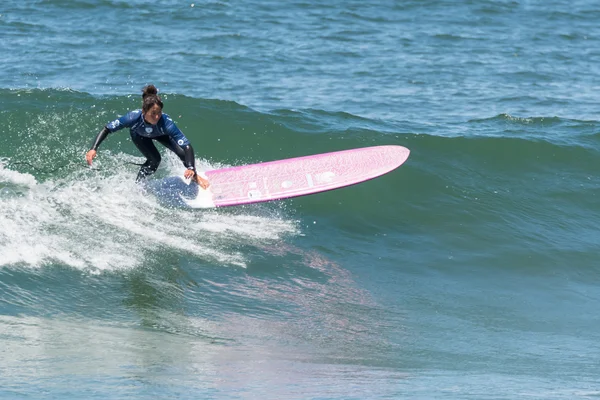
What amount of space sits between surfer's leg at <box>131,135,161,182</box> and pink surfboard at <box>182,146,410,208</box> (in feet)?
1.91

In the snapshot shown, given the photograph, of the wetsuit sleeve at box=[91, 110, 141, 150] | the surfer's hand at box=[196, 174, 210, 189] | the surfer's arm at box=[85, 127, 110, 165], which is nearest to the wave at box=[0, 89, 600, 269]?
the surfer's hand at box=[196, 174, 210, 189]

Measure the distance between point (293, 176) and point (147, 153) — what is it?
1950mm

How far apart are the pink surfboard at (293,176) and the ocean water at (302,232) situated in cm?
38

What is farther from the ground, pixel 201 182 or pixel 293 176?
pixel 201 182

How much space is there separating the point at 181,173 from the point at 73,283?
313cm

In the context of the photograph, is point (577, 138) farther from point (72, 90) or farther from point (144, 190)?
point (72, 90)

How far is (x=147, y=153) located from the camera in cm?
1004

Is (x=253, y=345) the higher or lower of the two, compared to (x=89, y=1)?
lower

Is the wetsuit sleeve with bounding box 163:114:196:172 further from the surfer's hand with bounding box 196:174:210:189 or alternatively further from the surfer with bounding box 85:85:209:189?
the surfer's hand with bounding box 196:174:210:189

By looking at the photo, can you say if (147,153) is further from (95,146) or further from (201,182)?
(201,182)

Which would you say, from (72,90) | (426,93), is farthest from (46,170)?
(426,93)

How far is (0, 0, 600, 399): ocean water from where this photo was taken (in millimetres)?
6934

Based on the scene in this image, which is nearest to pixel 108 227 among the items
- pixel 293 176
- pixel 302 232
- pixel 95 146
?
pixel 95 146

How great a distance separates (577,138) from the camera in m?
14.6
